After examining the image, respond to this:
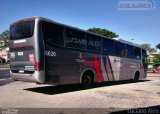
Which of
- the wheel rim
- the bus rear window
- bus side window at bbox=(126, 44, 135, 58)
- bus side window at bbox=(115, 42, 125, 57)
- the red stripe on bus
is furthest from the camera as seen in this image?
bus side window at bbox=(126, 44, 135, 58)

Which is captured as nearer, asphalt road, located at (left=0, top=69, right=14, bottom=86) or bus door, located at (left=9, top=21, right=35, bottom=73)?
bus door, located at (left=9, top=21, right=35, bottom=73)

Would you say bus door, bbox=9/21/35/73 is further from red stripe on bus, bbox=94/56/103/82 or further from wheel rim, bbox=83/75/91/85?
red stripe on bus, bbox=94/56/103/82

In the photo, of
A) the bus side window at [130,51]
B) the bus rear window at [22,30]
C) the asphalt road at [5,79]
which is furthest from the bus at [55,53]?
the asphalt road at [5,79]

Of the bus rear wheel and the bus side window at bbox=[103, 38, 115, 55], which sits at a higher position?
the bus side window at bbox=[103, 38, 115, 55]

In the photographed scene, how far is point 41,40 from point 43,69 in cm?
119

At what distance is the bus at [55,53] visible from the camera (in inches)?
375

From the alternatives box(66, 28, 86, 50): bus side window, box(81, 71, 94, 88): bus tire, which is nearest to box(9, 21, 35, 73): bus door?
box(66, 28, 86, 50): bus side window

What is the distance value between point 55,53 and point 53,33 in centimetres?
88

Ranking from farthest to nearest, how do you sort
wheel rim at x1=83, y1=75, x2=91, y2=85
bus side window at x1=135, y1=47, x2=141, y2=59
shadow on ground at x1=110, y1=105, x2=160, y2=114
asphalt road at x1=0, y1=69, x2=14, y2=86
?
bus side window at x1=135, y1=47, x2=141, y2=59, asphalt road at x1=0, y1=69, x2=14, y2=86, wheel rim at x1=83, y1=75, x2=91, y2=85, shadow on ground at x1=110, y1=105, x2=160, y2=114

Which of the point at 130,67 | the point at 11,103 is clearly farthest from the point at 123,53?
the point at 11,103

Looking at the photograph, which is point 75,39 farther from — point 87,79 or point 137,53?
point 137,53

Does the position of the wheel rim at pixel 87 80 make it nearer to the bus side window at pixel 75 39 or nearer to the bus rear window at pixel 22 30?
the bus side window at pixel 75 39

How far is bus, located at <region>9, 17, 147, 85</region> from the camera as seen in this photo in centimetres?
952

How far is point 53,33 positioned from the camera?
33.1 feet
